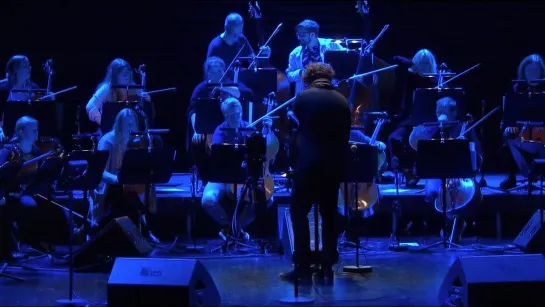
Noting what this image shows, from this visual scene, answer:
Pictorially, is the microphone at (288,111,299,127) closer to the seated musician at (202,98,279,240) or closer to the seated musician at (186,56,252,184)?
the seated musician at (202,98,279,240)

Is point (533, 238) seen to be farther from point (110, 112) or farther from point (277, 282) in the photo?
point (110, 112)

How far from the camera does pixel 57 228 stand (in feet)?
30.4

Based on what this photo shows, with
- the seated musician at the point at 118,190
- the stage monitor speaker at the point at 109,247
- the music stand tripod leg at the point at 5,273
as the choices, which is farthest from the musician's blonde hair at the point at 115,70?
the music stand tripod leg at the point at 5,273

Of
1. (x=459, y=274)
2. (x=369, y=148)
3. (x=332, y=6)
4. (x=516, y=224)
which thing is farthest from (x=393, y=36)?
(x=459, y=274)

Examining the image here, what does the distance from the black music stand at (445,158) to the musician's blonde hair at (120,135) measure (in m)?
2.96

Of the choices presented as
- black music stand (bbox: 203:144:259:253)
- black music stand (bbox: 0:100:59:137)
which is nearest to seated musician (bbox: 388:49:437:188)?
black music stand (bbox: 203:144:259:253)

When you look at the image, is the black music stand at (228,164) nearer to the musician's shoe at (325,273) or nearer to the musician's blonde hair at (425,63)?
the musician's shoe at (325,273)

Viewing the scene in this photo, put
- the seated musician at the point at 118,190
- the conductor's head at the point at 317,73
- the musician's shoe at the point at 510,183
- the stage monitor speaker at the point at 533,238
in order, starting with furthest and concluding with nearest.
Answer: the musician's shoe at the point at 510,183, the seated musician at the point at 118,190, the stage monitor speaker at the point at 533,238, the conductor's head at the point at 317,73

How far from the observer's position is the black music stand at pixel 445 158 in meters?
9.29

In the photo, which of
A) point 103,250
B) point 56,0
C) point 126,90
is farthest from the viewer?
point 56,0

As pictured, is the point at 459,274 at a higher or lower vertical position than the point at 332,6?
lower

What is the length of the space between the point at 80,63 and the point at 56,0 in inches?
34.2

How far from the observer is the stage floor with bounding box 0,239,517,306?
7406 mm

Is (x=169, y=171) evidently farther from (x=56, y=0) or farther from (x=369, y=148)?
(x=56, y=0)
